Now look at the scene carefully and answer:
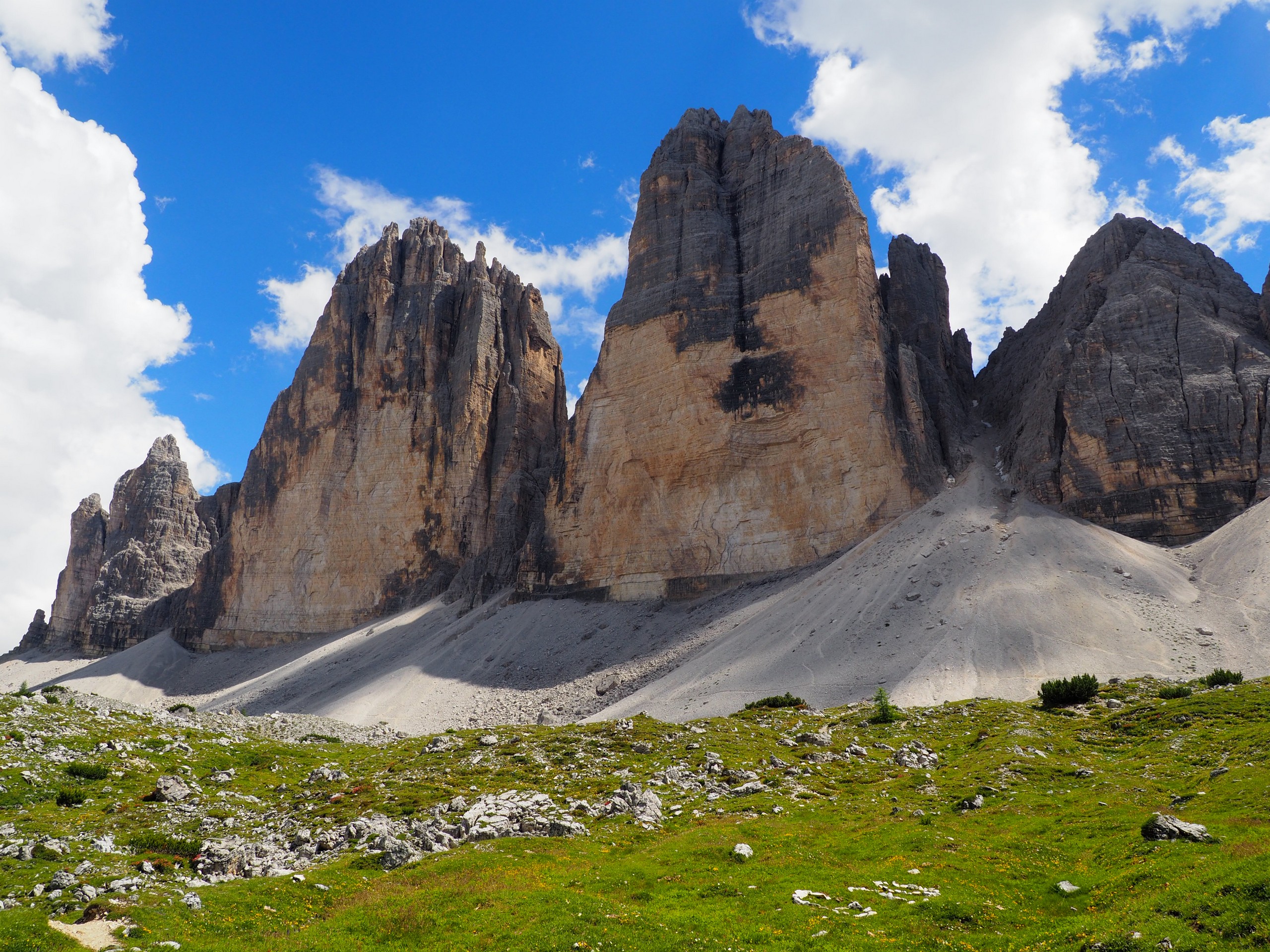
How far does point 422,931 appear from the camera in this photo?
12.0 metres

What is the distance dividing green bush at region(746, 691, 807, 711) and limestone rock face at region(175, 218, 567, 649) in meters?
49.0

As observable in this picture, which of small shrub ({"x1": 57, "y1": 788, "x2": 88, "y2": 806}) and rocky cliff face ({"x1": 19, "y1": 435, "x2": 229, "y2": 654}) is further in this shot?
rocky cliff face ({"x1": 19, "y1": 435, "x2": 229, "y2": 654})

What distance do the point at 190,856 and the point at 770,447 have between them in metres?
53.9

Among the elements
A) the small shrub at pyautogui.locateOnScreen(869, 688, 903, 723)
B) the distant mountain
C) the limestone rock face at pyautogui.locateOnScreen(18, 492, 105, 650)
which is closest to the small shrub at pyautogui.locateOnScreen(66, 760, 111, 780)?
the small shrub at pyautogui.locateOnScreen(869, 688, 903, 723)

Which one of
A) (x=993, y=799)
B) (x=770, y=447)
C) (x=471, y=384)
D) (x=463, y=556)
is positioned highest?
(x=471, y=384)

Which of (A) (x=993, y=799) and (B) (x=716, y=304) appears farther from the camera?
(B) (x=716, y=304)

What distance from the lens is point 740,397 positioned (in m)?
67.1

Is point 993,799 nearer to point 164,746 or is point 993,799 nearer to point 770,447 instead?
point 164,746

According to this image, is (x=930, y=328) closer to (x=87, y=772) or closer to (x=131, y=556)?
(x=87, y=772)

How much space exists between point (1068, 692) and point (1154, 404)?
3488cm

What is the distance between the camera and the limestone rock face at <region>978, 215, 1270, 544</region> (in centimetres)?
5197

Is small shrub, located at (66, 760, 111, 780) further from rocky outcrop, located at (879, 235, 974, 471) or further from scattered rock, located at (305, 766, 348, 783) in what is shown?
rocky outcrop, located at (879, 235, 974, 471)

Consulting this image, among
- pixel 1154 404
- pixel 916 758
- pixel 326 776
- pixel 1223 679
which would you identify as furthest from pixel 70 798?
pixel 1154 404

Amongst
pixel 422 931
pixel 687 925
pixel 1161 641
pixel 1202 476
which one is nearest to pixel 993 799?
pixel 687 925
